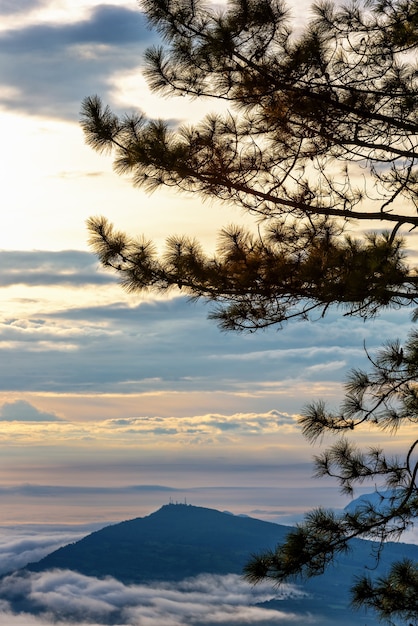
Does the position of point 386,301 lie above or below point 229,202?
below

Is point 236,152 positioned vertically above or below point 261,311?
above

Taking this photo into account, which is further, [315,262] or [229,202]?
[229,202]

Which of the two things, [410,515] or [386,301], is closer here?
[386,301]

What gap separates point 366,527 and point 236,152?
3.69 m

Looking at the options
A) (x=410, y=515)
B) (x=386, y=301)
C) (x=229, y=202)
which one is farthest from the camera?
(x=229, y=202)

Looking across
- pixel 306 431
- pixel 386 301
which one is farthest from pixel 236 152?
pixel 306 431

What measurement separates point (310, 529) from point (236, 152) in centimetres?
359

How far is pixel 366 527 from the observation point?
24.8 ft

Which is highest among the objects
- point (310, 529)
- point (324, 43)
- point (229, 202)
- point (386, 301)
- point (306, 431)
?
point (324, 43)

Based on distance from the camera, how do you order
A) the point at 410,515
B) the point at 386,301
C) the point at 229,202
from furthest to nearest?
the point at 229,202 < the point at 410,515 < the point at 386,301

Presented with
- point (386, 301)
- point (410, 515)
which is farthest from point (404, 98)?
point (410, 515)

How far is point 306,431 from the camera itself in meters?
7.31

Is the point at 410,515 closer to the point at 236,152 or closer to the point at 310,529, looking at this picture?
the point at 310,529

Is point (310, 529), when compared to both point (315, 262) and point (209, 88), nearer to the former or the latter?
→ point (315, 262)
